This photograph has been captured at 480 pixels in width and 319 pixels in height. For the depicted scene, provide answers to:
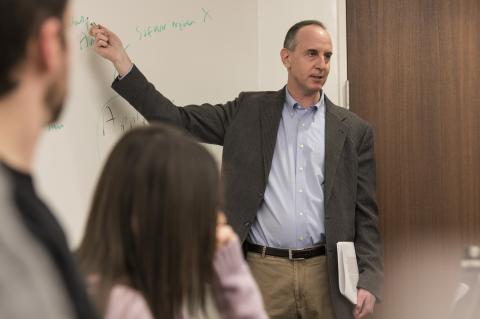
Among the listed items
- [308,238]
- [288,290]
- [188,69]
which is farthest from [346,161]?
[188,69]

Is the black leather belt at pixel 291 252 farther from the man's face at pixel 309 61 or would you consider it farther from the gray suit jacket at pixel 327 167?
the man's face at pixel 309 61

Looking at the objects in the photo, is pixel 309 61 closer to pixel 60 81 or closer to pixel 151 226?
pixel 151 226

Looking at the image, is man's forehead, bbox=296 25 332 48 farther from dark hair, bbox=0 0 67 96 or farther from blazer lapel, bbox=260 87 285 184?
dark hair, bbox=0 0 67 96

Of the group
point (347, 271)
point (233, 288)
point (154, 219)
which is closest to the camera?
point (154, 219)

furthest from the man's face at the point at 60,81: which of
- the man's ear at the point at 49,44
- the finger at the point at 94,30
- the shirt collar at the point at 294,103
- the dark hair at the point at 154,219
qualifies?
the shirt collar at the point at 294,103

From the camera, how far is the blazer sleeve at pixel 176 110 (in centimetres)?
193

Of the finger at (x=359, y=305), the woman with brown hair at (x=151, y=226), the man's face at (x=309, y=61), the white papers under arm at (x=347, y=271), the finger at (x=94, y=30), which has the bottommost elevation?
the finger at (x=359, y=305)

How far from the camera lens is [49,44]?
27.1 inches

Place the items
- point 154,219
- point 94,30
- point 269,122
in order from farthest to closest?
1. point 269,122
2. point 94,30
3. point 154,219

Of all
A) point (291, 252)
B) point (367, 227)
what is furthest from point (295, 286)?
point (367, 227)

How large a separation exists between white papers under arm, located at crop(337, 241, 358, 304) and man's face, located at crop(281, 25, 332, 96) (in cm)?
60

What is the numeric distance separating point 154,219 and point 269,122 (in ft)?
4.90

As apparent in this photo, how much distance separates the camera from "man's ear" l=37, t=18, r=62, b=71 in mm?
686

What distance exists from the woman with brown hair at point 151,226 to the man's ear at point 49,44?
11.7 inches
